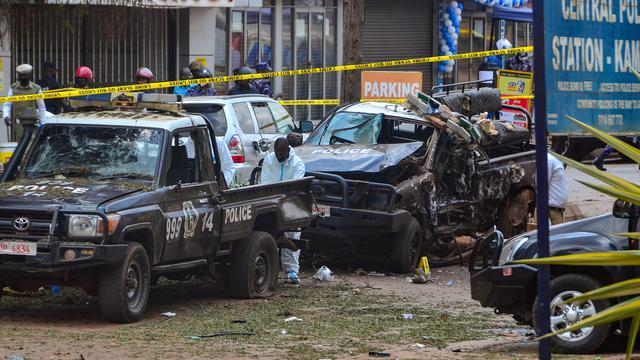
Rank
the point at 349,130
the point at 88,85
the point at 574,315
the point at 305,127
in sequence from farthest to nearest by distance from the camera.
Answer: the point at 88,85 → the point at 305,127 → the point at 349,130 → the point at 574,315

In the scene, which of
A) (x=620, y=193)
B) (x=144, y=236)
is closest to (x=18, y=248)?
(x=144, y=236)

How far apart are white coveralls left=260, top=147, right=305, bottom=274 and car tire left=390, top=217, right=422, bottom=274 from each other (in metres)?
1.38

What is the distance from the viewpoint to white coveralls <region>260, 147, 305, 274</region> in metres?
13.9

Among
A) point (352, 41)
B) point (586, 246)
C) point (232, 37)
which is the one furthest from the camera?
point (232, 37)

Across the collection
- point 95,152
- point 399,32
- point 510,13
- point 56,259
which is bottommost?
point 56,259

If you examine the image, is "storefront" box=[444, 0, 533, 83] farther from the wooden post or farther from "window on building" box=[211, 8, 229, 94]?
the wooden post

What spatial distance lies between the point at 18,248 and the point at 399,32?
86.2ft

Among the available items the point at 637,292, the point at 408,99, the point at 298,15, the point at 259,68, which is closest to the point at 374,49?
the point at 298,15

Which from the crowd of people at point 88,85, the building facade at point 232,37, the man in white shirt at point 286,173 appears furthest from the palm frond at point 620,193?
the building facade at point 232,37

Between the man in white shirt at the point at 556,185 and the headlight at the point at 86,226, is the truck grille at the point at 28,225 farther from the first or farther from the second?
the man in white shirt at the point at 556,185

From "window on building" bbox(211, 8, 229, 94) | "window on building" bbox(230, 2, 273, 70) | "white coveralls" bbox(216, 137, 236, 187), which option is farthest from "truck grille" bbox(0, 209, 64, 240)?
"window on building" bbox(230, 2, 273, 70)

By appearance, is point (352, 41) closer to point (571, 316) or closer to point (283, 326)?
point (283, 326)

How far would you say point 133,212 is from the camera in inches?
422

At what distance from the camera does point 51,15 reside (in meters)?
23.9
